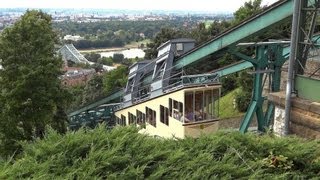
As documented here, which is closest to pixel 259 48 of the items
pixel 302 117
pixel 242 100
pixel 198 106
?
pixel 198 106

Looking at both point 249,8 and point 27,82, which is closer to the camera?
point 27,82

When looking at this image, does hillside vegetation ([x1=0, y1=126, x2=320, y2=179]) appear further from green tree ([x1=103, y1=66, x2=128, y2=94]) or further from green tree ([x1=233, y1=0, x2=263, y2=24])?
green tree ([x1=103, y1=66, x2=128, y2=94])

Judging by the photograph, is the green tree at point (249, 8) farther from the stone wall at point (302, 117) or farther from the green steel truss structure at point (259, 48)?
the stone wall at point (302, 117)

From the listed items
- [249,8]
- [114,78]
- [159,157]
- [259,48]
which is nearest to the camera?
[159,157]

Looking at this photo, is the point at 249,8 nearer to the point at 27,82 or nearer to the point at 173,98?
the point at 173,98

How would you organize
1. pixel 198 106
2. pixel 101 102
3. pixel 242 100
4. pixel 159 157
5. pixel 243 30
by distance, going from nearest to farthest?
pixel 159 157
pixel 243 30
pixel 198 106
pixel 242 100
pixel 101 102

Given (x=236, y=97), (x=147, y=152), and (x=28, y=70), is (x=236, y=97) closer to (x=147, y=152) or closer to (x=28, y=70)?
(x=28, y=70)

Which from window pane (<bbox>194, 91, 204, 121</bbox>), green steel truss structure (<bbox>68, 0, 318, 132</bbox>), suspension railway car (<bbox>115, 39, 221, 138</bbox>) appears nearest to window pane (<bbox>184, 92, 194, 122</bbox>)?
suspension railway car (<bbox>115, 39, 221, 138</bbox>)
